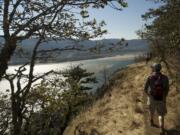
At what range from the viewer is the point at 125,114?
18.2m

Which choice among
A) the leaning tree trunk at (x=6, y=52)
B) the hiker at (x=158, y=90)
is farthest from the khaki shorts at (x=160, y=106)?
the leaning tree trunk at (x=6, y=52)

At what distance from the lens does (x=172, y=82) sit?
2089 cm

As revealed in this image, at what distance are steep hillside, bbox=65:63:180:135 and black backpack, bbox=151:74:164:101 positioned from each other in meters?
1.32

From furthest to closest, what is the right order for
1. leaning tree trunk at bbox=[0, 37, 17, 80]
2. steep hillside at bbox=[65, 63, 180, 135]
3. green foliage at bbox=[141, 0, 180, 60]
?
1. green foliage at bbox=[141, 0, 180, 60]
2. steep hillside at bbox=[65, 63, 180, 135]
3. leaning tree trunk at bbox=[0, 37, 17, 80]

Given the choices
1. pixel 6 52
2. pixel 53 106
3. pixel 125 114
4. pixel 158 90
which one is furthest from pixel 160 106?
pixel 53 106

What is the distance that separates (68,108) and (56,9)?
69.9 ft

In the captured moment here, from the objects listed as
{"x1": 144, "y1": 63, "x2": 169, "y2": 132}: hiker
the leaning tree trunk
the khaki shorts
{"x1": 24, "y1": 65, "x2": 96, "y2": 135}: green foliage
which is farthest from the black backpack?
{"x1": 24, "y1": 65, "x2": 96, "y2": 135}: green foliage

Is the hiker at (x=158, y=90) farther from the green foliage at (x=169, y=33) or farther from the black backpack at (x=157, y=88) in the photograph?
the green foliage at (x=169, y=33)

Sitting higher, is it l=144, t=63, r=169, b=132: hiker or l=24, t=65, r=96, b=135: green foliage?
l=144, t=63, r=169, b=132: hiker

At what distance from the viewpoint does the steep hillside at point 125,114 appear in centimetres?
1616

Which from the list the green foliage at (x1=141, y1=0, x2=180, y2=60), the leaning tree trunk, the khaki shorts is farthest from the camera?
the green foliage at (x1=141, y1=0, x2=180, y2=60)

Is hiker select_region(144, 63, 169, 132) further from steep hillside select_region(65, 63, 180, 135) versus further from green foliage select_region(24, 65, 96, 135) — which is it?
green foliage select_region(24, 65, 96, 135)

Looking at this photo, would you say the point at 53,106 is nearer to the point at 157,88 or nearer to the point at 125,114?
the point at 125,114

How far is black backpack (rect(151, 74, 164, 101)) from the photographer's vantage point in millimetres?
14717
